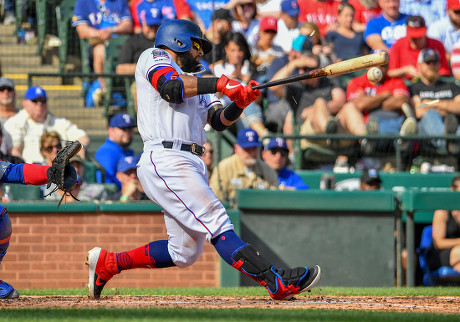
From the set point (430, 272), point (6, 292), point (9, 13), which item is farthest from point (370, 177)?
point (9, 13)

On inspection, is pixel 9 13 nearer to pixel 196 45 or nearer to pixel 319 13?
pixel 319 13

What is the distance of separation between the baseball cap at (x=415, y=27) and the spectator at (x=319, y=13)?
4.57 ft

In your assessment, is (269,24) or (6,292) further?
(269,24)

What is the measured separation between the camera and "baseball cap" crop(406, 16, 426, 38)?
11312 millimetres

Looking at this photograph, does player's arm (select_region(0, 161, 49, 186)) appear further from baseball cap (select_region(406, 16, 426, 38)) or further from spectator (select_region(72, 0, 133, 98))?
baseball cap (select_region(406, 16, 426, 38))

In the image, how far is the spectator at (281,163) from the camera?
9367 mm

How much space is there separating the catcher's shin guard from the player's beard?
4.37ft

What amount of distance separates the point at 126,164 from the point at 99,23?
10.7 ft

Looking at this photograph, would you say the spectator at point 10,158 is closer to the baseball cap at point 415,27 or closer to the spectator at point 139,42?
the spectator at point 139,42

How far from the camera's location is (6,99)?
387 inches

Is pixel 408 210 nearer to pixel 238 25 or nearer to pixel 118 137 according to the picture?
pixel 118 137

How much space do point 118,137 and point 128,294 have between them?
3.01 meters

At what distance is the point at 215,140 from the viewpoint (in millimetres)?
9891

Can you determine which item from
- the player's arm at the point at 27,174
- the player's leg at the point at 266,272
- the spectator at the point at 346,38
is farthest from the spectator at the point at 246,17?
the player's leg at the point at 266,272
